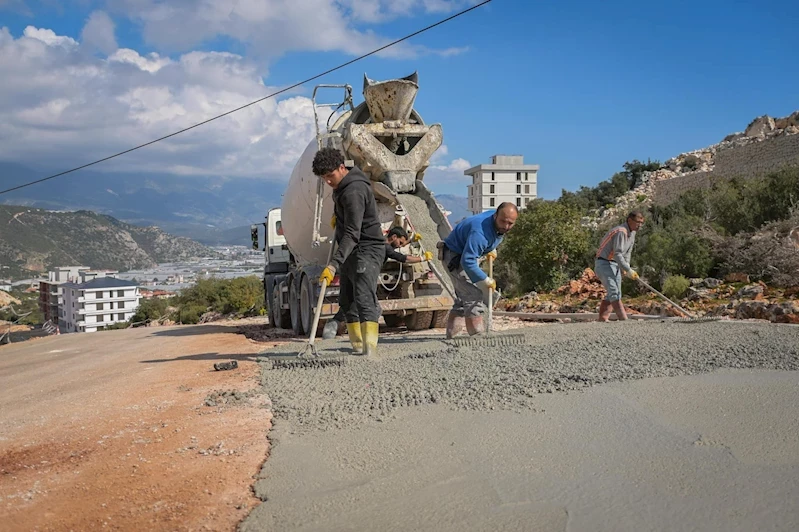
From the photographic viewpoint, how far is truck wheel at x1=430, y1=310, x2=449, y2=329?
33.9 feet

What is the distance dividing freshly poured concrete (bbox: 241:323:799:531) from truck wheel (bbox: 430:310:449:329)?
16.3 feet

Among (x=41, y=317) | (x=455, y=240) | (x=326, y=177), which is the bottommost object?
(x=41, y=317)

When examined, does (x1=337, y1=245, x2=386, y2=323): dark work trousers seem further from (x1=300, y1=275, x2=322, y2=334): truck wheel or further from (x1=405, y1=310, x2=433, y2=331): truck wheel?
(x1=405, y1=310, x2=433, y2=331): truck wheel

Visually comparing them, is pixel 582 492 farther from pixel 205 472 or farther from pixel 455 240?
pixel 455 240

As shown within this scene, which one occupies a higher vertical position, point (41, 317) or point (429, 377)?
point (429, 377)

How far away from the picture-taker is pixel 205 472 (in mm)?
3236

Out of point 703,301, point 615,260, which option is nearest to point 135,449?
point 615,260

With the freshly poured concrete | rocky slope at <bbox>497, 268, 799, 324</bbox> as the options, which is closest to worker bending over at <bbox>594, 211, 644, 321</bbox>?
rocky slope at <bbox>497, 268, 799, 324</bbox>

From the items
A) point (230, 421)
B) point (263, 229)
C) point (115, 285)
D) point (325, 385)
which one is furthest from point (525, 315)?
point (115, 285)

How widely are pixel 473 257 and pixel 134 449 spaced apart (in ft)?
12.5

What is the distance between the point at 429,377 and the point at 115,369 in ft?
14.6

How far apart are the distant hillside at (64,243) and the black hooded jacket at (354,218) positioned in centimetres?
11354

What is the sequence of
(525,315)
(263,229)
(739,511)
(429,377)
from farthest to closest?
1. (263,229)
2. (525,315)
3. (429,377)
4. (739,511)

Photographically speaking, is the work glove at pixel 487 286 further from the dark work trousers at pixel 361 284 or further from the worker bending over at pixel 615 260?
the worker bending over at pixel 615 260
